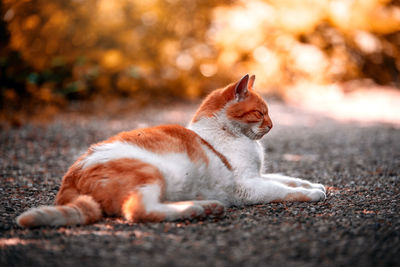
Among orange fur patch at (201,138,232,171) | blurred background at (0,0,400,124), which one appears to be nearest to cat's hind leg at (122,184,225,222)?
orange fur patch at (201,138,232,171)

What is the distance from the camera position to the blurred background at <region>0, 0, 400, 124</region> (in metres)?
8.70

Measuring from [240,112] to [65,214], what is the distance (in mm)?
1733

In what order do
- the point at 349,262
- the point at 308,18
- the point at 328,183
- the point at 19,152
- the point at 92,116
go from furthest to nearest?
1. the point at 308,18
2. the point at 92,116
3. the point at 19,152
4. the point at 328,183
5. the point at 349,262

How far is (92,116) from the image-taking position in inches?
342

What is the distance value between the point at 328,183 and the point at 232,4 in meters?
9.57

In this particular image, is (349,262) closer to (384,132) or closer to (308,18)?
(384,132)

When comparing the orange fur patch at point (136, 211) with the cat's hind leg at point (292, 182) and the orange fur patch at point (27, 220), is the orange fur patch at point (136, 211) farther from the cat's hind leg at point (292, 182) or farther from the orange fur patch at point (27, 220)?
the cat's hind leg at point (292, 182)

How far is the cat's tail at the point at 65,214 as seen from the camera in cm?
231

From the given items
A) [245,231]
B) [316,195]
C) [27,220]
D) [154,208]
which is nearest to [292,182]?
[316,195]

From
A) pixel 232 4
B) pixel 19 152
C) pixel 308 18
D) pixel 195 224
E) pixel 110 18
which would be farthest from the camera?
pixel 232 4

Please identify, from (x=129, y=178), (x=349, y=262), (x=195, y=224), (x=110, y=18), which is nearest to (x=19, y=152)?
(x=129, y=178)

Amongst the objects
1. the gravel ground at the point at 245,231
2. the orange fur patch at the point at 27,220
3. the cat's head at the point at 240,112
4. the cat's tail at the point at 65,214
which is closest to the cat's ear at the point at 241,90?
the cat's head at the point at 240,112

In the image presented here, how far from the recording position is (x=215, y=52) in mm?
11648

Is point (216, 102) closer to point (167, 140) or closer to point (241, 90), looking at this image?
point (241, 90)
